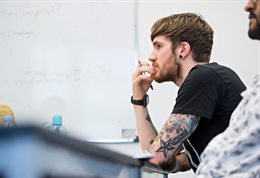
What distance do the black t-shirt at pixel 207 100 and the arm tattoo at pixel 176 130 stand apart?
0.02 m

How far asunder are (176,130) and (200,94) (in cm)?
14

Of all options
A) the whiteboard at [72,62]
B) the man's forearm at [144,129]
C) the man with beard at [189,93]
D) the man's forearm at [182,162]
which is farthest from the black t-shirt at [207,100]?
the whiteboard at [72,62]

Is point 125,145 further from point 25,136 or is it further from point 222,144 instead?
point 25,136

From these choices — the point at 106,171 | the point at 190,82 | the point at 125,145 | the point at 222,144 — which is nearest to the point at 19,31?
the point at 125,145

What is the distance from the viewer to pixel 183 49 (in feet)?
5.33

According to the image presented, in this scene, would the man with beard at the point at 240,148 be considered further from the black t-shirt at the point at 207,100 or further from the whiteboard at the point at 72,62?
the whiteboard at the point at 72,62

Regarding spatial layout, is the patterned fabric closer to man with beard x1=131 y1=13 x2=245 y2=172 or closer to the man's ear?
man with beard x1=131 y1=13 x2=245 y2=172

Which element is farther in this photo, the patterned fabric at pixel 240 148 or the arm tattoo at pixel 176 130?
the arm tattoo at pixel 176 130

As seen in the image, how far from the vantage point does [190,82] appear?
1333mm

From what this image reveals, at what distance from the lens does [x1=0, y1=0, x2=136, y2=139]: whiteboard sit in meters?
2.62

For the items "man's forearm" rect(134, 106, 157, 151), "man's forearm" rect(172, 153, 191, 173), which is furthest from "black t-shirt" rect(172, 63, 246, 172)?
"man's forearm" rect(134, 106, 157, 151)

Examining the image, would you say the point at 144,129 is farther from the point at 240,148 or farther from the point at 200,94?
the point at 240,148

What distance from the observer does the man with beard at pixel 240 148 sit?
767 millimetres

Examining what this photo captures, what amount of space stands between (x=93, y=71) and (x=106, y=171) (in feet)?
7.16
